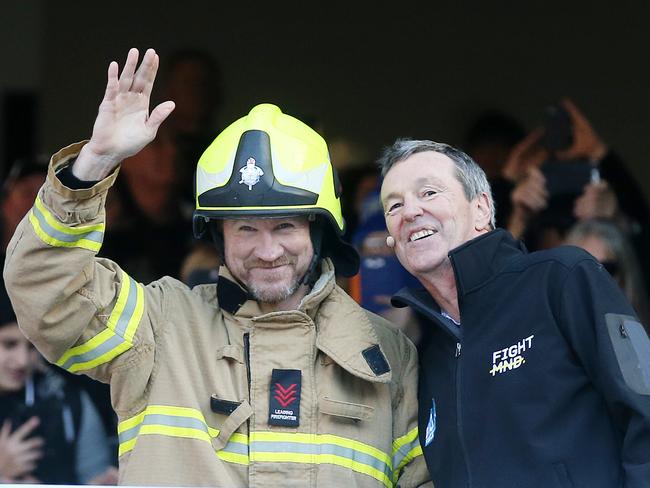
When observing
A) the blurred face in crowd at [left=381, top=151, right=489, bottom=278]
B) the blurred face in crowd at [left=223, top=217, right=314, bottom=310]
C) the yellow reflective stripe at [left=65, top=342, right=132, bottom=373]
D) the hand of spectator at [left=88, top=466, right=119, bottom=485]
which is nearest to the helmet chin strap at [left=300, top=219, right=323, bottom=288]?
A: the blurred face in crowd at [left=223, top=217, right=314, bottom=310]

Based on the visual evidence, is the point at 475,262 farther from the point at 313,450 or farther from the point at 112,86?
the point at 112,86

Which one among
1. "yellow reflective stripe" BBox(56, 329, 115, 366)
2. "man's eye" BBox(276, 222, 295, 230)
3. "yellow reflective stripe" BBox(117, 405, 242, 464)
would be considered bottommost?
"yellow reflective stripe" BBox(117, 405, 242, 464)

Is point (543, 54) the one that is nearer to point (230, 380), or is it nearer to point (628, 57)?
point (628, 57)

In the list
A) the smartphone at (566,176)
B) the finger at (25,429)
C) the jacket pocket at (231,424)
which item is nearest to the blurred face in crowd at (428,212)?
the jacket pocket at (231,424)

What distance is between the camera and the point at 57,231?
3.09 meters

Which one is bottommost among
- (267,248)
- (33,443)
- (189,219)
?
(33,443)

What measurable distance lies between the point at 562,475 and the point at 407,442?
0.57 metres

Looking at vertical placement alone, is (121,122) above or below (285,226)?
above

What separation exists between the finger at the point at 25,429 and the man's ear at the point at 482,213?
236cm

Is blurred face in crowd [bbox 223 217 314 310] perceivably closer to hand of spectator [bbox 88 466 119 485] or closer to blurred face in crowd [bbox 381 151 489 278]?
blurred face in crowd [bbox 381 151 489 278]

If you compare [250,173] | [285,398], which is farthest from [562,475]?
[250,173]

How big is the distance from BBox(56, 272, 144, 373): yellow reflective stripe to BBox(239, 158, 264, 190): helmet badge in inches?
16.5

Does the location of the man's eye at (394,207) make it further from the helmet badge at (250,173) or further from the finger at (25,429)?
the finger at (25,429)

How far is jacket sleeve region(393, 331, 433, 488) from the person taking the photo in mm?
3445
